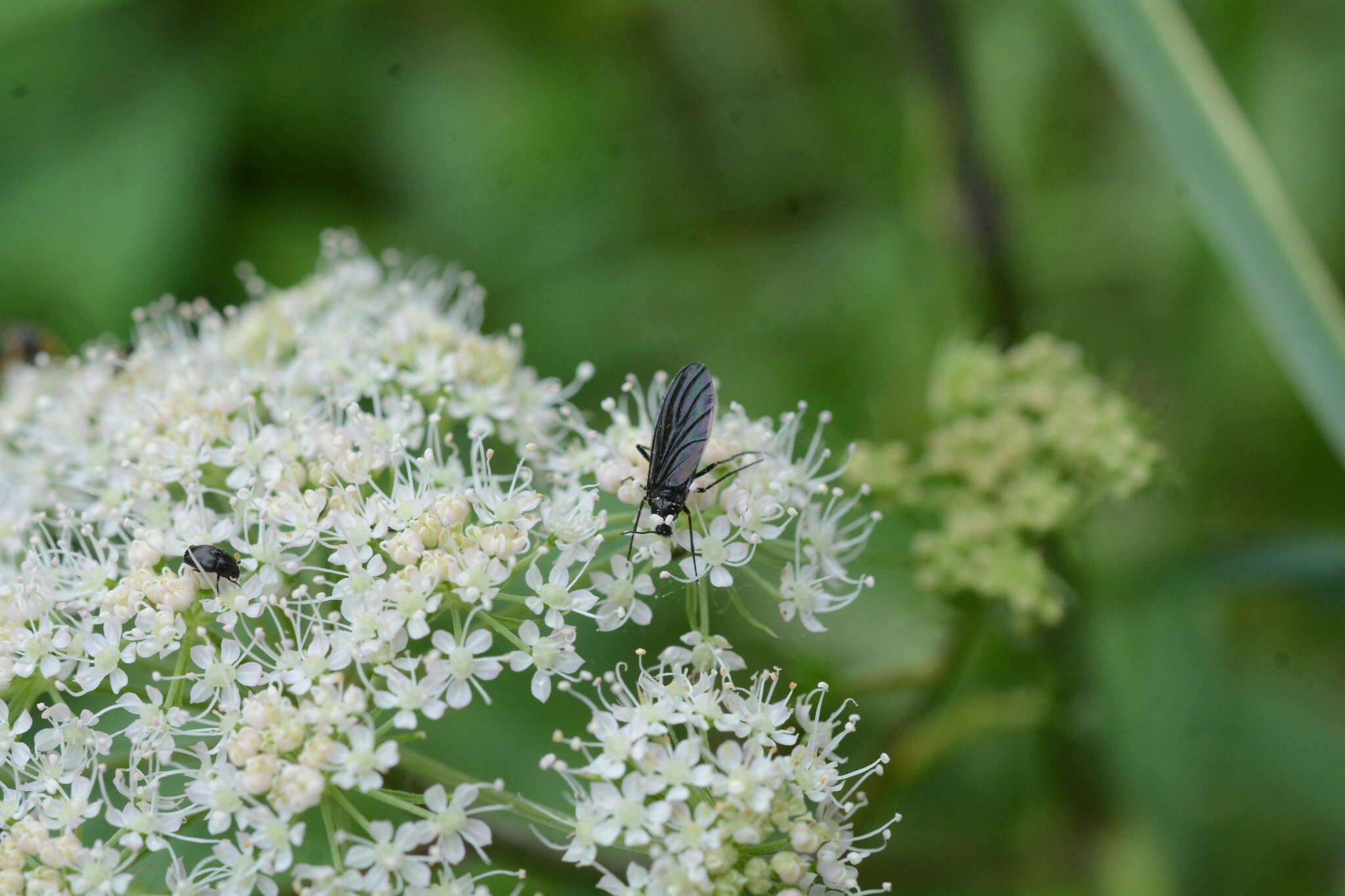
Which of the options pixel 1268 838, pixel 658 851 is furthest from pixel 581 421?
pixel 1268 838

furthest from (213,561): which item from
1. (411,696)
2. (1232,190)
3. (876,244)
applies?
(876,244)

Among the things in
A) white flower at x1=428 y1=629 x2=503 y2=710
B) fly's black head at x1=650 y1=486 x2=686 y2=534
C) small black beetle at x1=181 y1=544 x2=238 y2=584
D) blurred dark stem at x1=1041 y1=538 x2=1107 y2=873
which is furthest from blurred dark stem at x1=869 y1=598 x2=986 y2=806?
small black beetle at x1=181 y1=544 x2=238 y2=584

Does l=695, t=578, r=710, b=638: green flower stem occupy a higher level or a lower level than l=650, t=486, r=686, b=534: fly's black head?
lower

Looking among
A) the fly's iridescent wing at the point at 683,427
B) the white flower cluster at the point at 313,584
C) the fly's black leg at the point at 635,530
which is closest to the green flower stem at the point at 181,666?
the white flower cluster at the point at 313,584

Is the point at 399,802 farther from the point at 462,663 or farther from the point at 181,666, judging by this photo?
the point at 181,666

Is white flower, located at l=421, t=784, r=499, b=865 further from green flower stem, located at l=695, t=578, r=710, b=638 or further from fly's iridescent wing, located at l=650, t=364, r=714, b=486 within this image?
fly's iridescent wing, located at l=650, t=364, r=714, b=486

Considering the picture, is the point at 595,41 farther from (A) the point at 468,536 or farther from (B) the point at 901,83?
(A) the point at 468,536
